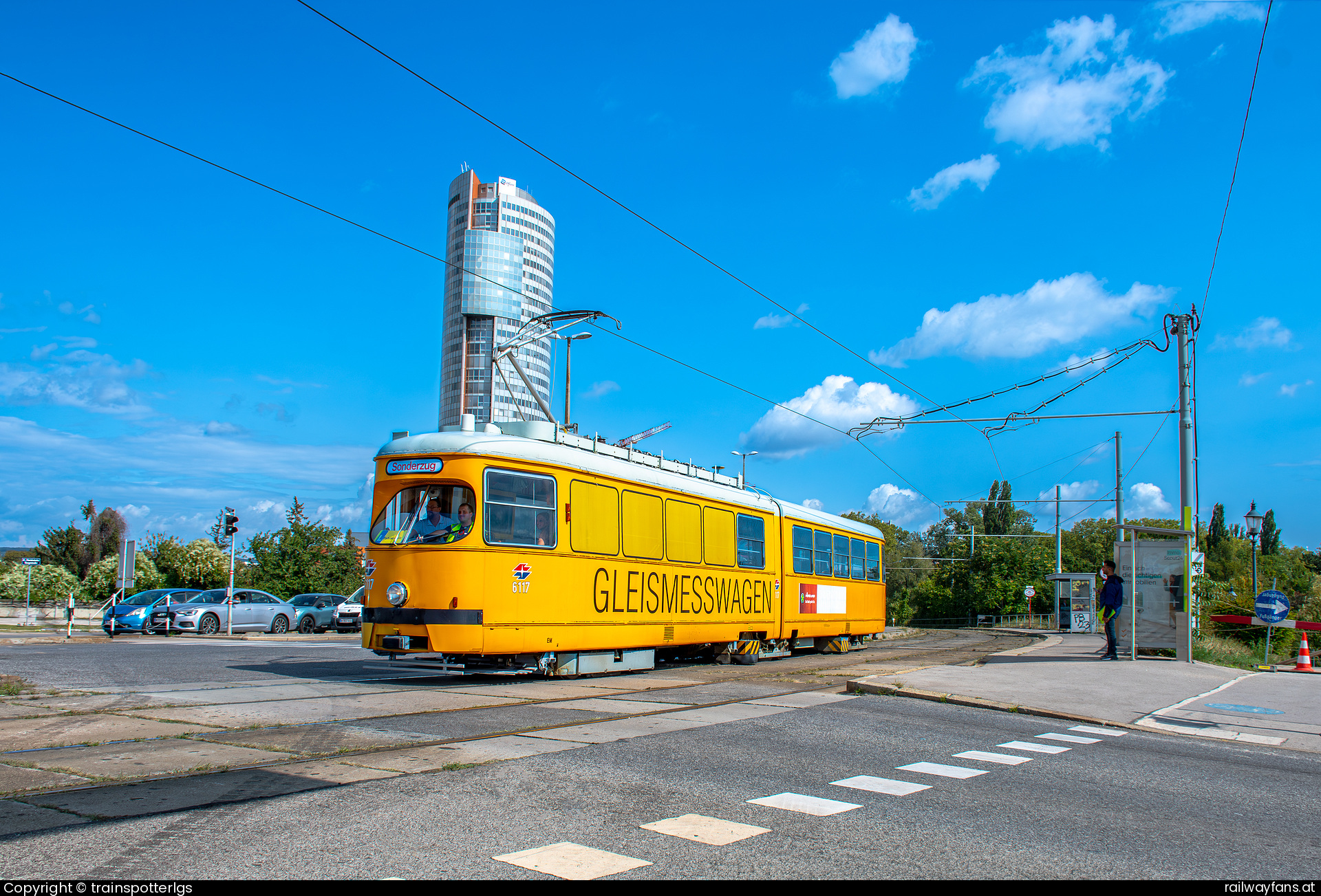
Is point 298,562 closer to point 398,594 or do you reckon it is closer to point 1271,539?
point 398,594

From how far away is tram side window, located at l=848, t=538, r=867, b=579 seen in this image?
22.6 meters

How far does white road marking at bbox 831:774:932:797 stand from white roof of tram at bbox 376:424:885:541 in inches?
259

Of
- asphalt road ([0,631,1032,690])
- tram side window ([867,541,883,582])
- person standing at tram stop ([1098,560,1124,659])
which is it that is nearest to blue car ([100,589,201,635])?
asphalt road ([0,631,1032,690])

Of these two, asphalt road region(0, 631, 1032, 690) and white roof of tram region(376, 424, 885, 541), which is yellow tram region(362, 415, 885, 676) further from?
asphalt road region(0, 631, 1032, 690)

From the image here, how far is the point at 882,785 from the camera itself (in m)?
5.83

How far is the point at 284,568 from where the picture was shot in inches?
1804

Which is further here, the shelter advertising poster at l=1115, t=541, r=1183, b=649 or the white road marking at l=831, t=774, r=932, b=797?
the shelter advertising poster at l=1115, t=541, r=1183, b=649

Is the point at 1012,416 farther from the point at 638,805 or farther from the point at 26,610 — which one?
the point at 26,610

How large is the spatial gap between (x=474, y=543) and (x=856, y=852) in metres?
7.45

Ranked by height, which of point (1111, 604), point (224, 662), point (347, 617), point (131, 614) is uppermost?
point (1111, 604)

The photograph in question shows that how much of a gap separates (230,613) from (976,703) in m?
22.7

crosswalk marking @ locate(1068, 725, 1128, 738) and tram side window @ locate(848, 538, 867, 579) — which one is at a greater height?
tram side window @ locate(848, 538, 867, 579)

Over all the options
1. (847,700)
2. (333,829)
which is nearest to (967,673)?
(847,700)

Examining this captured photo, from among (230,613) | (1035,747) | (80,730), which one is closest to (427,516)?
(80,730)
